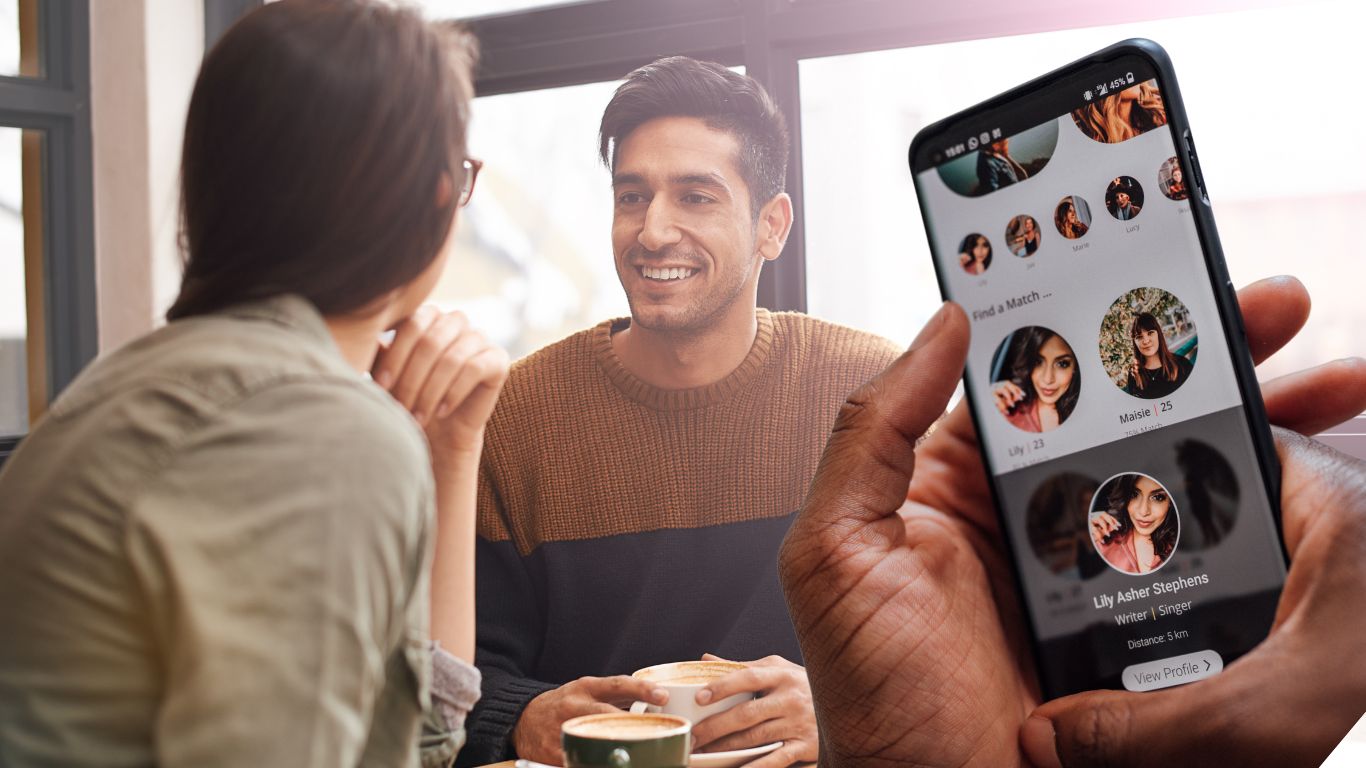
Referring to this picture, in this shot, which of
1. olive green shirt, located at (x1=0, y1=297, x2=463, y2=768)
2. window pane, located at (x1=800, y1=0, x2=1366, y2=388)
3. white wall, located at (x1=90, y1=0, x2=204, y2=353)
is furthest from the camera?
white wall, located at (x1=90, y1=0, x2=204, y2=353)

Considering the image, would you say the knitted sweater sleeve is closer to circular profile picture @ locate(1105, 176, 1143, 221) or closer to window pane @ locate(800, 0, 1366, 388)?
Answer: window pane @ locate(800, 0, 1366, 388)

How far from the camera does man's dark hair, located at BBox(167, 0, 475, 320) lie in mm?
537

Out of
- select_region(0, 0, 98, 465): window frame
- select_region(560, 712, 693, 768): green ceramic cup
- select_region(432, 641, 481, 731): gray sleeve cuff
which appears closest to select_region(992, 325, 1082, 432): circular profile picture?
select_region(560, 712, 693, 768): green ceramic cup

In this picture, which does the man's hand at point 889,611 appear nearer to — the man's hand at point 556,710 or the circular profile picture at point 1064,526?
the circular profile picture at point 1064,526

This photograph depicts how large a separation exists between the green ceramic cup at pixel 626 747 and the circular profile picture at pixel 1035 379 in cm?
30

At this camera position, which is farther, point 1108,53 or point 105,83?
point 105,83

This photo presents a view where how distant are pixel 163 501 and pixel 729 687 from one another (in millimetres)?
748

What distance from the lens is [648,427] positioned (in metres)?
1.32

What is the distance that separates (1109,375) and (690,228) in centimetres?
70

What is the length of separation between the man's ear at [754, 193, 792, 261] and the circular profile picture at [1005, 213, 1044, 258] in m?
0.64

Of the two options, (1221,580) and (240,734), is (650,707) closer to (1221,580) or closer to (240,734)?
(1221,580)

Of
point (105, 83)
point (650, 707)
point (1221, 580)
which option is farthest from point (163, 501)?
point (105, 83)

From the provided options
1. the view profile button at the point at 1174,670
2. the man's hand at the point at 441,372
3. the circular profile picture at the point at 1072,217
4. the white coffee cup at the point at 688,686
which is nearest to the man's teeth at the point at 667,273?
the man's hand at the point at 441,372

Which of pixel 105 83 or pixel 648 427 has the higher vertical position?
pixel 105 83
